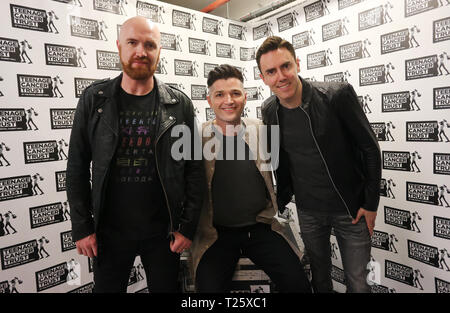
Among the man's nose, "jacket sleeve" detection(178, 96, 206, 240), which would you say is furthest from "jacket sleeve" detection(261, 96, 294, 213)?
the man's nose

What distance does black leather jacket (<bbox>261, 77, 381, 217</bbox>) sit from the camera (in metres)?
1.69

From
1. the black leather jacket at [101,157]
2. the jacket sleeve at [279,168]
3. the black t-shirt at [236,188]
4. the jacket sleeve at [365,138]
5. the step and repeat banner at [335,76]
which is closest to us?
the black leather jacket at [101,157]

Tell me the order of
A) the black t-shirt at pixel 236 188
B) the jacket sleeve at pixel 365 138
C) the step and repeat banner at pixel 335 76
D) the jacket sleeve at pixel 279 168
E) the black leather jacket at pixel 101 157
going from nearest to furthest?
the black leather jacket at pixel 101 157 < the jacket sleeve at pixel 365 138 < the black t-shirt at pixel 236 188 < the jacket sleeve at pixel 279 168 < the step and repeat banner at pixel 335 76

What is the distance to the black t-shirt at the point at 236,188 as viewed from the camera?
1.80m

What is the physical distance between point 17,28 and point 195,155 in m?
1.69

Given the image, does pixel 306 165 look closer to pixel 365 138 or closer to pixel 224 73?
pixel 365 138

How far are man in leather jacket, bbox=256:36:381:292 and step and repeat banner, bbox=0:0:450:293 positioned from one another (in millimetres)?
608

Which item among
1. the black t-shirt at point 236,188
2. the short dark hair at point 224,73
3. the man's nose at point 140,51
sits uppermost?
the man's nose at point 140,51

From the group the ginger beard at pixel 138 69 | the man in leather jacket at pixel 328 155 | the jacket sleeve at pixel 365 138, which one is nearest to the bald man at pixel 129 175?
the ginger beard at pixel 138 69

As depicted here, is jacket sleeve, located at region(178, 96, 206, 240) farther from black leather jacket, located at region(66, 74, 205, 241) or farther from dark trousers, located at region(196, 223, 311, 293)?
dark trousers, located at region(196, 223, 311, 293)

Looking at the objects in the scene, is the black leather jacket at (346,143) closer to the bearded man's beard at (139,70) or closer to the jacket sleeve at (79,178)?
the bearded man's beard at (139,70)

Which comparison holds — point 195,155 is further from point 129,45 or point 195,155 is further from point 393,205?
point 393,205

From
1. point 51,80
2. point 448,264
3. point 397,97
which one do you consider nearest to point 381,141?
point 397,97

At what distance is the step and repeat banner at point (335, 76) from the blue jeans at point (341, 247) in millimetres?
388
